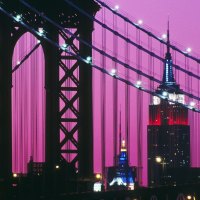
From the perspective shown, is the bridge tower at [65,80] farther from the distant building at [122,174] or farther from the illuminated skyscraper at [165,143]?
the illuminated skyscraper at [165,143]

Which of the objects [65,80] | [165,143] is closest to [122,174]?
[65,80]

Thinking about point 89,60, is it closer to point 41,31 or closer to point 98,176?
point 41,31

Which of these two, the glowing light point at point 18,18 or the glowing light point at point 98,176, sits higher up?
the glowing light point at point 18,18

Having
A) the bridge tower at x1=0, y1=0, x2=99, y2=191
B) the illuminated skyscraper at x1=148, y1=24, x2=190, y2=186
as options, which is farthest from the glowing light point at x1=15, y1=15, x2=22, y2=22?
the illuminated skyscraper at x1=148, y1=24, x2=190, y2=186

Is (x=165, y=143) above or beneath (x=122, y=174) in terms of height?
above

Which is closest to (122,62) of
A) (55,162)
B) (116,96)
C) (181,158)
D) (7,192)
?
(116,96)

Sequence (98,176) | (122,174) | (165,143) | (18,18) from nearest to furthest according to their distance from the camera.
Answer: (18,18)
(98,176)
(122,174)
(165,143)

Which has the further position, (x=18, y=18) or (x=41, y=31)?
(x=41, y=31)

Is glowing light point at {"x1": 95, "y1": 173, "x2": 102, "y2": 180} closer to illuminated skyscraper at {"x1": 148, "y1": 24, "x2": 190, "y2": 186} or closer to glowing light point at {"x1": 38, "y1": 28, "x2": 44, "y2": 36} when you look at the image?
glowing light point at {"x1": 38, "y1": 28, "x2": 44, "y2": 36}

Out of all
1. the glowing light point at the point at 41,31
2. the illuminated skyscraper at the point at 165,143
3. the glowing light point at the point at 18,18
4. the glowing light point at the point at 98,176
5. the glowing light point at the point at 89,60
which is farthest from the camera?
the illuminated skyscraper at the point at 165,143

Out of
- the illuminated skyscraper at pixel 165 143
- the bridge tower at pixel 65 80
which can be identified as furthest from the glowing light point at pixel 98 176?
the illuminated skyscraper at pixel 165 143

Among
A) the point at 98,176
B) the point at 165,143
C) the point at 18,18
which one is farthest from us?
the point at 165,143

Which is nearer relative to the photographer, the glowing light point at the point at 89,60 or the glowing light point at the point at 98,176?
the glowing light point at the point at 89,60

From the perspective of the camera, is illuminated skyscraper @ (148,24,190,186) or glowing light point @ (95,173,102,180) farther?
illuminated skyscraper @ (148,24,190,186)
